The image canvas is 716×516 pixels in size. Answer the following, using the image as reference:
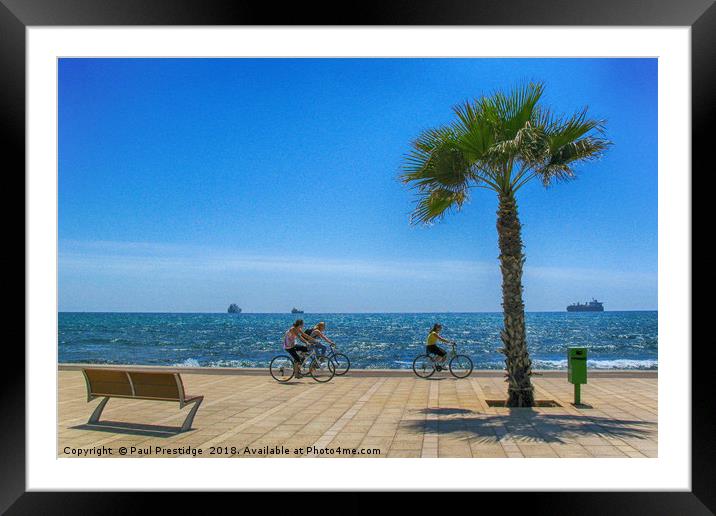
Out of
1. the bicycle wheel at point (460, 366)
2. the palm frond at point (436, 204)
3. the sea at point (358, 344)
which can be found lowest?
the sea at point (358, 344)

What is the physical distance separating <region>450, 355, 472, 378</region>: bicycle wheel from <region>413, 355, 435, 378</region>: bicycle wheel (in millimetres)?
427

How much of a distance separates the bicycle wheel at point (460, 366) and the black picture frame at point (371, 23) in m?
8.30

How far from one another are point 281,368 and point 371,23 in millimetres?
8637

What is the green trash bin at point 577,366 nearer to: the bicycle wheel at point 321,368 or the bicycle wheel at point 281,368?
the bicycle wheel at point 321,368

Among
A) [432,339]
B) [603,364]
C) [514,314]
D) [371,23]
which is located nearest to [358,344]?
[603,364]

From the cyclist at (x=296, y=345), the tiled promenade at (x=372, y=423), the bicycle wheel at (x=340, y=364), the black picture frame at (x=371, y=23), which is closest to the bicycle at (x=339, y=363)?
the bicycle wheel at (x=340, y=364)

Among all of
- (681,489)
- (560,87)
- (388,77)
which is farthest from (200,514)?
(388,77)

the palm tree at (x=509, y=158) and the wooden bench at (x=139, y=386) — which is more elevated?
the palm tree at (x=509, y=158)

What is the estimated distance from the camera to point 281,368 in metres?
11.9

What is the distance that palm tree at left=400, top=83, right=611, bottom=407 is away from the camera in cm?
861

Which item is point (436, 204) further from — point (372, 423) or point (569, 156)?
point (372, 423)

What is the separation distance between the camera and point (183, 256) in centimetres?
7425

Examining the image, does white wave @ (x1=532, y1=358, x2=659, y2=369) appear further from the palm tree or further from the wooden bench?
the wooden bench

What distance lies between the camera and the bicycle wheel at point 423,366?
12710 mm
